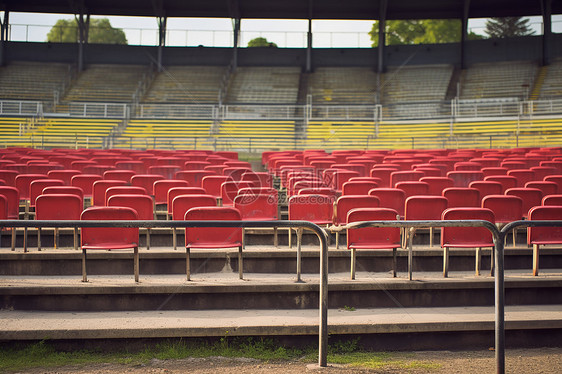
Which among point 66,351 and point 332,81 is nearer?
point 66,351

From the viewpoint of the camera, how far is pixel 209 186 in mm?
8547

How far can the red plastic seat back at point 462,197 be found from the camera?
7.07m

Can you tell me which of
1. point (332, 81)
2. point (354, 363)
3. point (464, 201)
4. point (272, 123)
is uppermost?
point (332, 81)

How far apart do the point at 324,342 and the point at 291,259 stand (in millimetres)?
1917

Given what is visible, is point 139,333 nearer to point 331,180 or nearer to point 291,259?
point 291,259

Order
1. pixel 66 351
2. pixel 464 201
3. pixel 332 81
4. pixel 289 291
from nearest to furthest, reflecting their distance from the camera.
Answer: pixel 66 351
pixel 289 291
pixel 464 201
pixel 332 81

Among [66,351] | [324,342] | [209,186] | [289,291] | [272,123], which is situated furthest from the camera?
[272,123]

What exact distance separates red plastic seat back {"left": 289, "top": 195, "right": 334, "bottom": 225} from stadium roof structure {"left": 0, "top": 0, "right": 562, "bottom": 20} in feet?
98.3

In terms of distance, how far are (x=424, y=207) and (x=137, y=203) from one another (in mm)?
3193

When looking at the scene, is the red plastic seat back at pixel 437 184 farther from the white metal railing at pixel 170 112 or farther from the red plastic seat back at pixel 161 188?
the white metal railing at pixel 170 112

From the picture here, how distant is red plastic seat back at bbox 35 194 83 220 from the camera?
6.17 m

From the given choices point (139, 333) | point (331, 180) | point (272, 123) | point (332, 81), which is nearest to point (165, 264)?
point (139, 333)

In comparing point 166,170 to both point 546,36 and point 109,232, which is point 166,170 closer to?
point 109,232

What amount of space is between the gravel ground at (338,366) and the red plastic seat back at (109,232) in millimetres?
1453
